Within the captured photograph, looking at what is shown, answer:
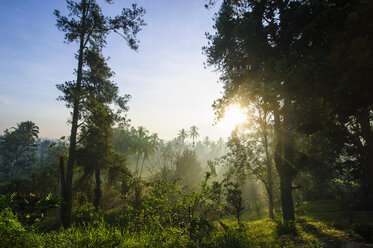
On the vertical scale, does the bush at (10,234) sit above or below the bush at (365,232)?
above

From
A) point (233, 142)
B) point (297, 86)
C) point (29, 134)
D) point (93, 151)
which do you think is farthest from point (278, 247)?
point (29, 134)

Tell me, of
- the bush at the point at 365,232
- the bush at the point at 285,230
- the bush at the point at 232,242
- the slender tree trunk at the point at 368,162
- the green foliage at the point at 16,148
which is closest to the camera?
the bush at the point at 232,242

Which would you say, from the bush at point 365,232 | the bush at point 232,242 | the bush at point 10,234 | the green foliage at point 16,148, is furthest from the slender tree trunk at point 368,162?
the green foliage at point 16,148

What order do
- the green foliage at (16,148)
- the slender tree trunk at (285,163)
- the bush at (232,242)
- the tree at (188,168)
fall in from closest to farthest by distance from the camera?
the bush at (232,242), the slender tree trunk at (285,163), the tree at (188,168), the green foliage at (16,148)

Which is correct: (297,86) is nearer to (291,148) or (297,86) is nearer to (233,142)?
(291,148)

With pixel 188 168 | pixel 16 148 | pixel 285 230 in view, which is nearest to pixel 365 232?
pixel 285 230

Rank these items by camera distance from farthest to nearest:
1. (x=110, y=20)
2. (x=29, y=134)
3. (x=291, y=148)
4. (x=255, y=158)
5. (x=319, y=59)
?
(x=29, y=134) < (x=255, y=158) < (x=110, y=20) < (x=291, y=148) < (x=319, y=59)

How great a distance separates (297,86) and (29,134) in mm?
84285

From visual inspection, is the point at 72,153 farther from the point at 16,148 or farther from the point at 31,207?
the point at 16,148

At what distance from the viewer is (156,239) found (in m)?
4.43

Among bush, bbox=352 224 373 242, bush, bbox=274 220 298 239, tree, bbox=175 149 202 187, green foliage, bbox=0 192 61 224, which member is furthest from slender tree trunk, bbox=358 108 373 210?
tree, bbox=175 149 202 187

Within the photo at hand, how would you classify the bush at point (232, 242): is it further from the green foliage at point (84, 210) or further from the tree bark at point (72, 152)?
the tree bark at point (72, 152)

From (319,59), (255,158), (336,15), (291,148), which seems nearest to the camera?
(319,59)

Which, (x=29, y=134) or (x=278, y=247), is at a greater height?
(x=29, y=134)
